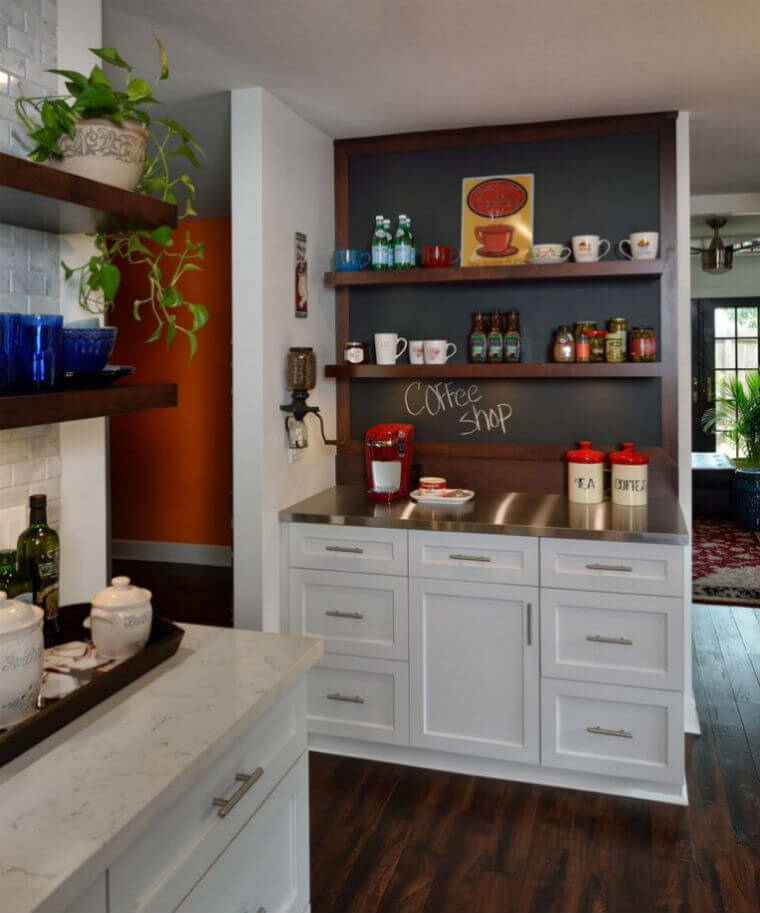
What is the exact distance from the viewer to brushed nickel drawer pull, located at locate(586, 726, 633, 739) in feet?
9.16

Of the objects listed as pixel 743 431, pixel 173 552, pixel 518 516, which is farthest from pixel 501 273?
pixel 743 431

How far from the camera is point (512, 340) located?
3402mm

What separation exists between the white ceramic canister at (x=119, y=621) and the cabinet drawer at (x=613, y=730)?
66.4 inches

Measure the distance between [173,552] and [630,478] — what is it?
150 inches

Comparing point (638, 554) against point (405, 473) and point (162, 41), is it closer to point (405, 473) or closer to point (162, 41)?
point (405, 473)

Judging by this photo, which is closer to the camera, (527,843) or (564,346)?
(527,843)

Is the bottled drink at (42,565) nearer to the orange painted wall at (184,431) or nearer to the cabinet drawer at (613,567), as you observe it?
the cabinet drawer at (613,567)

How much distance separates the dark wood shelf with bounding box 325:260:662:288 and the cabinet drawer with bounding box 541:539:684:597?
3.52ft

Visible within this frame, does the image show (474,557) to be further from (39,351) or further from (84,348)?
(39,351)

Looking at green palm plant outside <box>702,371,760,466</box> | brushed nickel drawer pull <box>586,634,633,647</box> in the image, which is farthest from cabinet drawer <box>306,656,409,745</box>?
green palm plant outside <box>702,371,760,466</box>

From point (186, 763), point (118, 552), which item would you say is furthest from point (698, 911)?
point (118, 552)

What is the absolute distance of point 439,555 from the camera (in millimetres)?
2969

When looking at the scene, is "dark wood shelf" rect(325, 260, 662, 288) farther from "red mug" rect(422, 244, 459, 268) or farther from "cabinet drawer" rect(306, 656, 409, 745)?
"cabinet drawer" rect(306, 656, 409, 745)

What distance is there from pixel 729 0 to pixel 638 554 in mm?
1623
